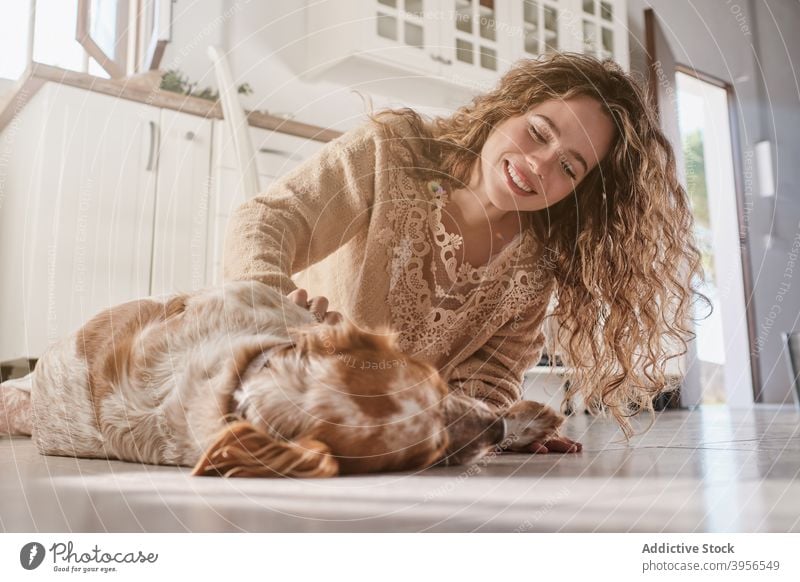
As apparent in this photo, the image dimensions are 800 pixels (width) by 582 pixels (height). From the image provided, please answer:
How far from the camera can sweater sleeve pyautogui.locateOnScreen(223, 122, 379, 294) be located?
2.21 ft

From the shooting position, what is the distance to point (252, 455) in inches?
23.0

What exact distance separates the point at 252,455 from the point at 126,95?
0.43m

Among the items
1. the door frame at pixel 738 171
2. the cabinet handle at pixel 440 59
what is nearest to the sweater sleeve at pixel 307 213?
the cabinet handle at pixel 440 59

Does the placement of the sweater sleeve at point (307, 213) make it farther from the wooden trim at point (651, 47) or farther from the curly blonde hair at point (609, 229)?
the wooden trim at point (651, 47)

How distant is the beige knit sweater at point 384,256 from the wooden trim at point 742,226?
0.27 m

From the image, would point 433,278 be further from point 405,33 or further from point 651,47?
point 651,47

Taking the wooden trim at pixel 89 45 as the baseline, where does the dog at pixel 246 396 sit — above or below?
below

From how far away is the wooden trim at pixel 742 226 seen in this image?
83cm

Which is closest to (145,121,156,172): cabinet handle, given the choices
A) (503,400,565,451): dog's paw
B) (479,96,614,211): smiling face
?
(479,96,614,211): smiling face

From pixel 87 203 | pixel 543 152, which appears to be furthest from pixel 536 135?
pixel 87 203

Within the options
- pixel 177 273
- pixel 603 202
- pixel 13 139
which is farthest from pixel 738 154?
pixel 13 139

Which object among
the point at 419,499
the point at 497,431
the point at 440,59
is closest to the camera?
the point at 419,499

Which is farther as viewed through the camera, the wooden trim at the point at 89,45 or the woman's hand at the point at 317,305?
the wooden trim at the point at 89,45
